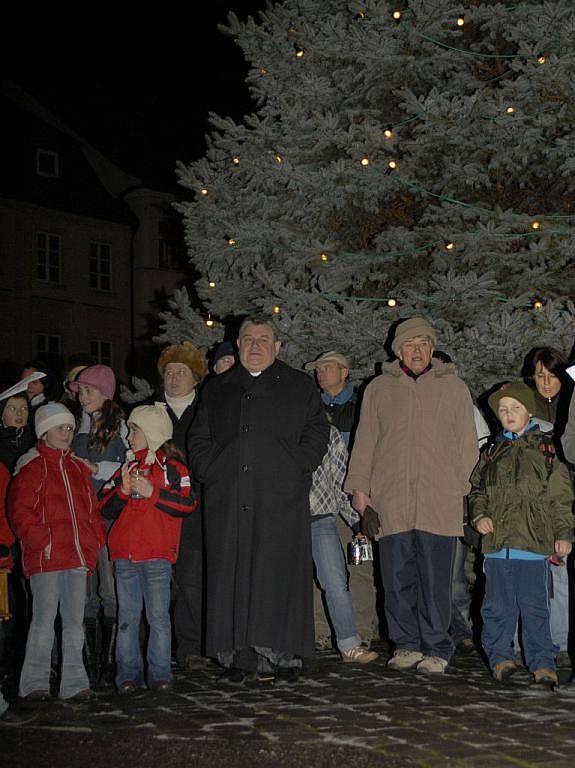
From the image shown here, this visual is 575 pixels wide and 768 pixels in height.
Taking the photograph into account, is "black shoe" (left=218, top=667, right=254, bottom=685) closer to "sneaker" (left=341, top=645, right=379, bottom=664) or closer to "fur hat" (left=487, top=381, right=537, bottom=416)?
"sneaker" (left=341, top=645, right=379, bottom=664)

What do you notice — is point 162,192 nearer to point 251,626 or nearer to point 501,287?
point 501,287

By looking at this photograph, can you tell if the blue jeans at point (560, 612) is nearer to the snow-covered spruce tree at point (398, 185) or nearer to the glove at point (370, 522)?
the glove at point (370, 522)

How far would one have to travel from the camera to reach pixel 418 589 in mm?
7672

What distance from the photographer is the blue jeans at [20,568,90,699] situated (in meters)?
6.80

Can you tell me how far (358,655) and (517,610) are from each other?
1.27m

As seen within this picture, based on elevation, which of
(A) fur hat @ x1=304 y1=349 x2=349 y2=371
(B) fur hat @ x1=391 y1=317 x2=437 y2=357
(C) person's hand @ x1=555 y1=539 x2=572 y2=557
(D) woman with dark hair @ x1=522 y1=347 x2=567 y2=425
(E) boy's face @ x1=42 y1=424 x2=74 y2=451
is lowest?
(C) person's hand @ x1=555 y1=539 x2=572 y2=557

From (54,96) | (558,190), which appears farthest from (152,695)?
(54,96)

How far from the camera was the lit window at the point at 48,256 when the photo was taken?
35125 mm

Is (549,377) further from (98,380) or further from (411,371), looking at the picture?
(98,380)

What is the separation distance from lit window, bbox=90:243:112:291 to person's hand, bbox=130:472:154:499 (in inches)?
1177

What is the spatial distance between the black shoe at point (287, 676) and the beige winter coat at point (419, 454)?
112 cm

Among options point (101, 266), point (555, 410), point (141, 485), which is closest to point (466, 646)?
point (555, 410)

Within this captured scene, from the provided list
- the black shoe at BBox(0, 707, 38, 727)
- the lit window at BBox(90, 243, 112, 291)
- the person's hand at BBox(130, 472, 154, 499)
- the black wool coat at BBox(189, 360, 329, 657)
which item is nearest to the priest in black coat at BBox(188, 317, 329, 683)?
the black wool coat at BBox(189, 360, 329, 657)

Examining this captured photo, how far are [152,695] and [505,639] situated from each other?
222 centimetres
